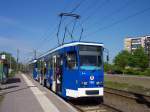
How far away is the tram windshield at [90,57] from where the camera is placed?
15633 millimetres

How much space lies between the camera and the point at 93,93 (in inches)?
615

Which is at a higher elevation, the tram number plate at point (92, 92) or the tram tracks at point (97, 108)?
the tram number plate at point (92, 92)

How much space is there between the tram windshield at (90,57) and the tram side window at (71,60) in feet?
1.14

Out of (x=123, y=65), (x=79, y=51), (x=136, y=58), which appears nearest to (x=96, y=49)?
(x=79, y=51)

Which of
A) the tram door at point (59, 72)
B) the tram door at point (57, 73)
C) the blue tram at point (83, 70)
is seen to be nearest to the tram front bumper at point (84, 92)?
the blue tram at point (83, 70)

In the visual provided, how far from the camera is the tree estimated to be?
11126 cm

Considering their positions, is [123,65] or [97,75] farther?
[123,65]

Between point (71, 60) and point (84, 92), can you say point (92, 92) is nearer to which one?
point (84, 92)

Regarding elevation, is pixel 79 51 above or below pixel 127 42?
below

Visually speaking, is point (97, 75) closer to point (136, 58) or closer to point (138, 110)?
point (138, 110)

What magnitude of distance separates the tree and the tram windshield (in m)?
93.8

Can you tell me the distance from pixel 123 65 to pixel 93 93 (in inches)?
3973

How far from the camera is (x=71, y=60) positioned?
1606cm

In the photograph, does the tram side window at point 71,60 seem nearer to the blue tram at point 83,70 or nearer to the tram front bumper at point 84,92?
the blue tram at point 83,70
